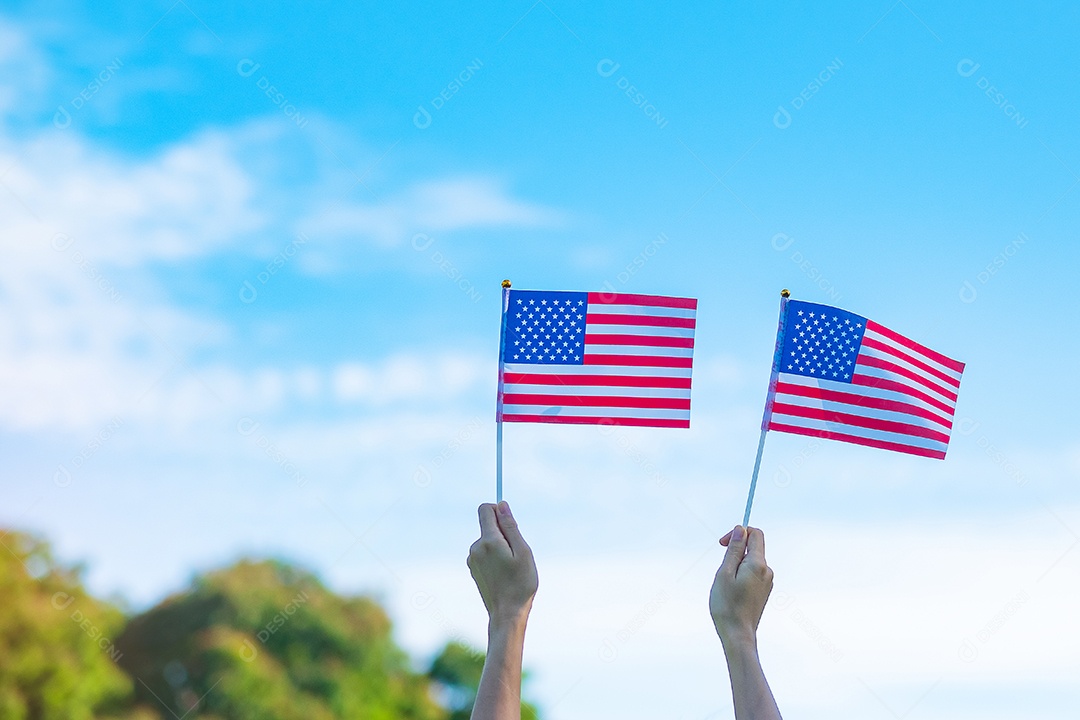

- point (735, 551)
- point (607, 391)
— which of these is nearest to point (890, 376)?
point (607, 391)

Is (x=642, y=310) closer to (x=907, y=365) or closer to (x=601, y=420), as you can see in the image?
(x=601, y=420)

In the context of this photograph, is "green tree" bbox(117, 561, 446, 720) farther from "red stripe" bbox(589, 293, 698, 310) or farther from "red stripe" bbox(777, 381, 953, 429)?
"red stripe" bbox(777, 381, 953, 429)

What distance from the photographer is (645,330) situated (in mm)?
7074

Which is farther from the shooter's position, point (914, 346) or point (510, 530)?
point (914, 346)

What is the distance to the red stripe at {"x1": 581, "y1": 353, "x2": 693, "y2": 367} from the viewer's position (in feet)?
23.0

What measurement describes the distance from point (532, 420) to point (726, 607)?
319 centimetres

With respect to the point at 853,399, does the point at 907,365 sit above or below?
above

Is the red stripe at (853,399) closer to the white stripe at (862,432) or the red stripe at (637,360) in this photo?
the white stripe at (862,432)

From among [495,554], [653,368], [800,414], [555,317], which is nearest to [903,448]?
[800,414]

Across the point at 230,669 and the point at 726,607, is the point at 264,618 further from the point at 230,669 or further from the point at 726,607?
the point at 726,607

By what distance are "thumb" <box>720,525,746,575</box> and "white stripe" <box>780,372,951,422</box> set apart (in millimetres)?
3040

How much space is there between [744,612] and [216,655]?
31109 millimetres

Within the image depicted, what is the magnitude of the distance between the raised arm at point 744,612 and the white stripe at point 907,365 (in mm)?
3357

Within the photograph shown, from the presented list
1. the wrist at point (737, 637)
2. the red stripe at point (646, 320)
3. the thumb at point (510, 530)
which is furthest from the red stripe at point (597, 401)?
the wrist at point (737, 637)
